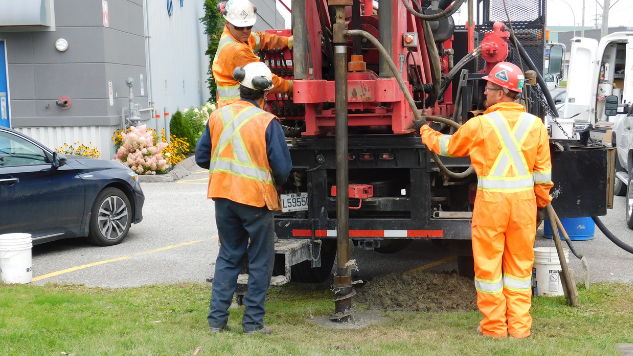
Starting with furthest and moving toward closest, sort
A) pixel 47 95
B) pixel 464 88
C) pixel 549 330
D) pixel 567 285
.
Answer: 1. pixel 47 95
2. pixel 464 88
3. pixel 567 285
4. pixel 549 330

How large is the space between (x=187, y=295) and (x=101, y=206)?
2.95m

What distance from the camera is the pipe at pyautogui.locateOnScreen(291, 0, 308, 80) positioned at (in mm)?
6105

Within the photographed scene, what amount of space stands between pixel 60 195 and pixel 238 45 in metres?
3.55

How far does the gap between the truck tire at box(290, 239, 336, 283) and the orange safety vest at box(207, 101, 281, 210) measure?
2006 mm

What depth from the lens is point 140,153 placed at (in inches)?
618

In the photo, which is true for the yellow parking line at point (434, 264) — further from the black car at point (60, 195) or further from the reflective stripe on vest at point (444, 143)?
the black car at point (60, 195)

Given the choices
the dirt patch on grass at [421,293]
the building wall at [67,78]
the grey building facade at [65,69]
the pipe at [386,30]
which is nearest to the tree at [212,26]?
the grey building facade at [65,69]

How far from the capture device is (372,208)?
253 inches

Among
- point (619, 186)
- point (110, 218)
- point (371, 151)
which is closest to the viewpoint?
point (371, 151)

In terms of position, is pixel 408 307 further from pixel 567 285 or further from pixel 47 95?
pixel 47 95

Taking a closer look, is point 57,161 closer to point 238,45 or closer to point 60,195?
point 60,195

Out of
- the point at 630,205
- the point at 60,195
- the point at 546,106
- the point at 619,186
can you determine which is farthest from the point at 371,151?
the point at 619,186

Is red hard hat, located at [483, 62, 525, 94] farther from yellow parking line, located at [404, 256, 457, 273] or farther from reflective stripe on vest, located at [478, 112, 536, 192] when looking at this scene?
yellow parking line, located at [404, 256, 457, 273]

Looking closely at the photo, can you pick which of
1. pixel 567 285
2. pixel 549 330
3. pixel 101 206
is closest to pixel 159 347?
pixel 549 330
